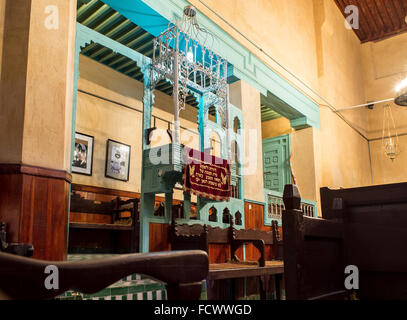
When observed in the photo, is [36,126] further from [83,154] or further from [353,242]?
[83,154]

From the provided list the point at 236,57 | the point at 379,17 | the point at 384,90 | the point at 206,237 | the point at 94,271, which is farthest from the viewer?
the point at 384,90

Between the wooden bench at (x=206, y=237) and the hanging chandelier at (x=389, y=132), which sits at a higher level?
the hanging chandelier at (x=389, y=132)

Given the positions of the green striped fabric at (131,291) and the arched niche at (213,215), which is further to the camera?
the arched niche at (213,215)

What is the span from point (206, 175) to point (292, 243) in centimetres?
A: 379

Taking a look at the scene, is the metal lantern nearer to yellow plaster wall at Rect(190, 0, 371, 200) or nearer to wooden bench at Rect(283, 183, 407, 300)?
yellow plaster wall at Rect(190, 0, 371, 200)

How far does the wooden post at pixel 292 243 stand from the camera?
2.00 metres

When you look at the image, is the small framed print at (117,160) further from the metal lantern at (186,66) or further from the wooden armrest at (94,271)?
the wooden armrest at (94,271)

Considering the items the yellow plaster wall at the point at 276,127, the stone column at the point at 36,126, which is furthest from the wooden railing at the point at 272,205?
the stone column at the point at 36,126

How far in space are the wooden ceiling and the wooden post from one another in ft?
40.2

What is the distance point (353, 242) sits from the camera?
269cm

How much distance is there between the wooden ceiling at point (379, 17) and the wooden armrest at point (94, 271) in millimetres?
13478

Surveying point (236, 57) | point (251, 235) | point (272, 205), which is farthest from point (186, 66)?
point (272, 205)

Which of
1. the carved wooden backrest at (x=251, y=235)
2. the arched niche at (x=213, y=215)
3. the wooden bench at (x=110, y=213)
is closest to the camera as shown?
the carved wooden backrest at (x=251, y=235)
